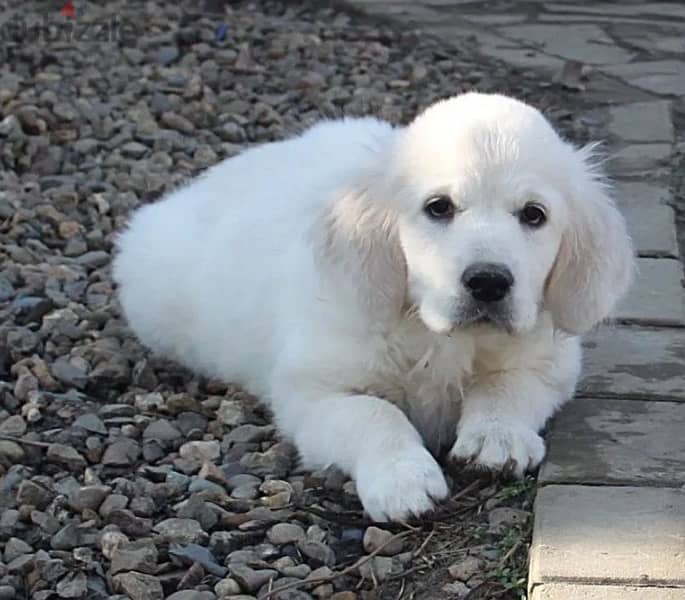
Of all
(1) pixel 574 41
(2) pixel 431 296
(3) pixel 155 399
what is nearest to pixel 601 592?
(2) pixel 431 296

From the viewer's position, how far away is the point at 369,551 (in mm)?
2756

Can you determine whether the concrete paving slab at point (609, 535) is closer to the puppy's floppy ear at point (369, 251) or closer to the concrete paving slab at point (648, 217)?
the puppy's floppy ear at point (369, 251)

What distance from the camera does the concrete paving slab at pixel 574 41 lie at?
6.93 m

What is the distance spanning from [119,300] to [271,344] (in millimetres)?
793

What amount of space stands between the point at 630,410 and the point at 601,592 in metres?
0.90

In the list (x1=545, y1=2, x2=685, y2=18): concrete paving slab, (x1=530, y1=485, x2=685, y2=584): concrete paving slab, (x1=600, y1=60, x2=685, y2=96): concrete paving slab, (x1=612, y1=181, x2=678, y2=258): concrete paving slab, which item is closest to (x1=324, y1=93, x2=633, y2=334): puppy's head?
(x1=530, y1=485, x2=685, y2=584): concrete paving slab

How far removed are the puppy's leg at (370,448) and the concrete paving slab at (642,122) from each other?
104 inches

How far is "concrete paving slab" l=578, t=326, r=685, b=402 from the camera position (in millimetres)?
3383

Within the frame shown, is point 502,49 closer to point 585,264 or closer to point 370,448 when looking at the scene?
point 585,264

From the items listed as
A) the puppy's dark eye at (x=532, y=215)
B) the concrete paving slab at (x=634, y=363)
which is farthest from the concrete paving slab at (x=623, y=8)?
the puppy's dark eye at (x=532, y=215)

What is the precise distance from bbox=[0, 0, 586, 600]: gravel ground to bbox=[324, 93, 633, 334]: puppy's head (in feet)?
1.35

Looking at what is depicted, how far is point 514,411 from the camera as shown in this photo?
10.1ft

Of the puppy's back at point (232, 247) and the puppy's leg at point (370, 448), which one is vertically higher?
the puppy's back at point (232, 247)

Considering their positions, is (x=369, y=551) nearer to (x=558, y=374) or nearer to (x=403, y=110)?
(x=558, y=374)
